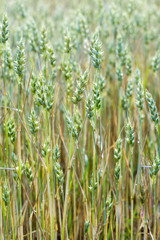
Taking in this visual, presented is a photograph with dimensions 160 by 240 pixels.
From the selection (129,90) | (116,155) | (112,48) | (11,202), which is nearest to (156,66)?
(129,90)

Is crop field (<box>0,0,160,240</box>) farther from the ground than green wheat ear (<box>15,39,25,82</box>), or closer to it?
closer to it

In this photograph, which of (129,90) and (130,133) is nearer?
(130,133)

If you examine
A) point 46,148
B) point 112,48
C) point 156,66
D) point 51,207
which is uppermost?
point 112,48

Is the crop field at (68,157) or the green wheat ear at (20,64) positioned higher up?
Result: the green wheat ear at (20,64)

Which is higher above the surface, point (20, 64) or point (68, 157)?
point (20, 64)

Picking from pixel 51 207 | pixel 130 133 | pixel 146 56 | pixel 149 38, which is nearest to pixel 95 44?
pixel 130 133

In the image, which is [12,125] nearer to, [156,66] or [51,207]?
[51,207]

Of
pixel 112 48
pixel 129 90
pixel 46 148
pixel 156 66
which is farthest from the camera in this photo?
pixel 112 48

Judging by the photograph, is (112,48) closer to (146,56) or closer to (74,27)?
(74,27)

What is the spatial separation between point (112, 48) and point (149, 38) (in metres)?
0.39

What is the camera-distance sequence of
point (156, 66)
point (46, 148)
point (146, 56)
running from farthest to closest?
point (146, 56) < point (156, 66) < point (46, 148)

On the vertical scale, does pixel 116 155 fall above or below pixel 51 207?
above

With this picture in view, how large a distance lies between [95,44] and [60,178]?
59cm

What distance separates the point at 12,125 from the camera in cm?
134
